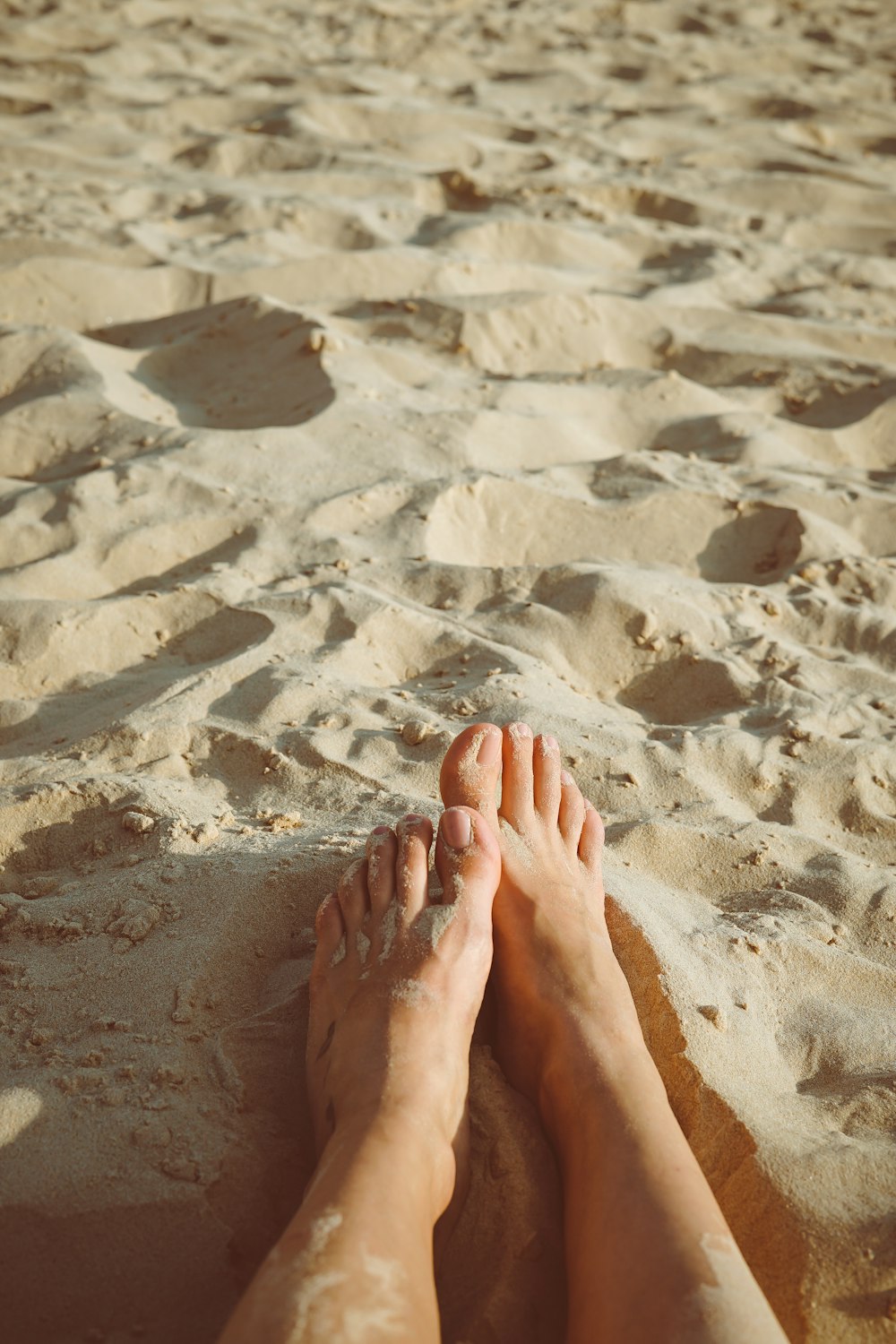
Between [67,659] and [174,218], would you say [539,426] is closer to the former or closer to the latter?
[67,659]

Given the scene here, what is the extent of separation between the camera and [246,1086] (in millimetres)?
1297

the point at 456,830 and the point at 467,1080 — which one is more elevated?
the point at 456,830

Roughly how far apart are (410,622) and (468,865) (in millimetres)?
666

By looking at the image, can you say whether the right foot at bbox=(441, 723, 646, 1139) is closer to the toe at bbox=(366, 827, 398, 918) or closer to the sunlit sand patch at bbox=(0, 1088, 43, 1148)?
the toe at bbox=(366, 827, 398, 918)

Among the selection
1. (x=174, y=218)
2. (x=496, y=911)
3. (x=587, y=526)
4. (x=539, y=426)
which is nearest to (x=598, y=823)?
(x=496, y=911)

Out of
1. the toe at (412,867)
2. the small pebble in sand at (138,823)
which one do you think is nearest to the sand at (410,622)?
the small pebble in sand at (138,823)

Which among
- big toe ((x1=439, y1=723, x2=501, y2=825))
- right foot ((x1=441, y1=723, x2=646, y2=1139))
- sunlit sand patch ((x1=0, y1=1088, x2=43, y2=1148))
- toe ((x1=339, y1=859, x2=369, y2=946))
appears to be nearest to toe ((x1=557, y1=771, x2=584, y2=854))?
right foot ((x1=441, y1=723, x2=646, y2=1139))

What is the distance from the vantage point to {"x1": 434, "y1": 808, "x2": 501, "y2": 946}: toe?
1.52 meters

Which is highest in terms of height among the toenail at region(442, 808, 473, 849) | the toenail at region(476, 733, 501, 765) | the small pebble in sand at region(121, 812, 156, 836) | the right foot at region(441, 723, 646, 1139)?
the toenail at region(476, 733, 501, 765)

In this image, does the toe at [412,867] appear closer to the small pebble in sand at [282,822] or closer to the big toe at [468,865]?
the big toe at [468,865]

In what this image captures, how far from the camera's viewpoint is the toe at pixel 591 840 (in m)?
1.64

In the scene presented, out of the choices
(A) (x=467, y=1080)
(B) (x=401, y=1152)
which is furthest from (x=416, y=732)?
(B) (x=401, y=1152)

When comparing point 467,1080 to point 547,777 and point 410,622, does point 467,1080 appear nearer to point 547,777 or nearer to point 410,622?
point 547,777

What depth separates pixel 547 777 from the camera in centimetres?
172
